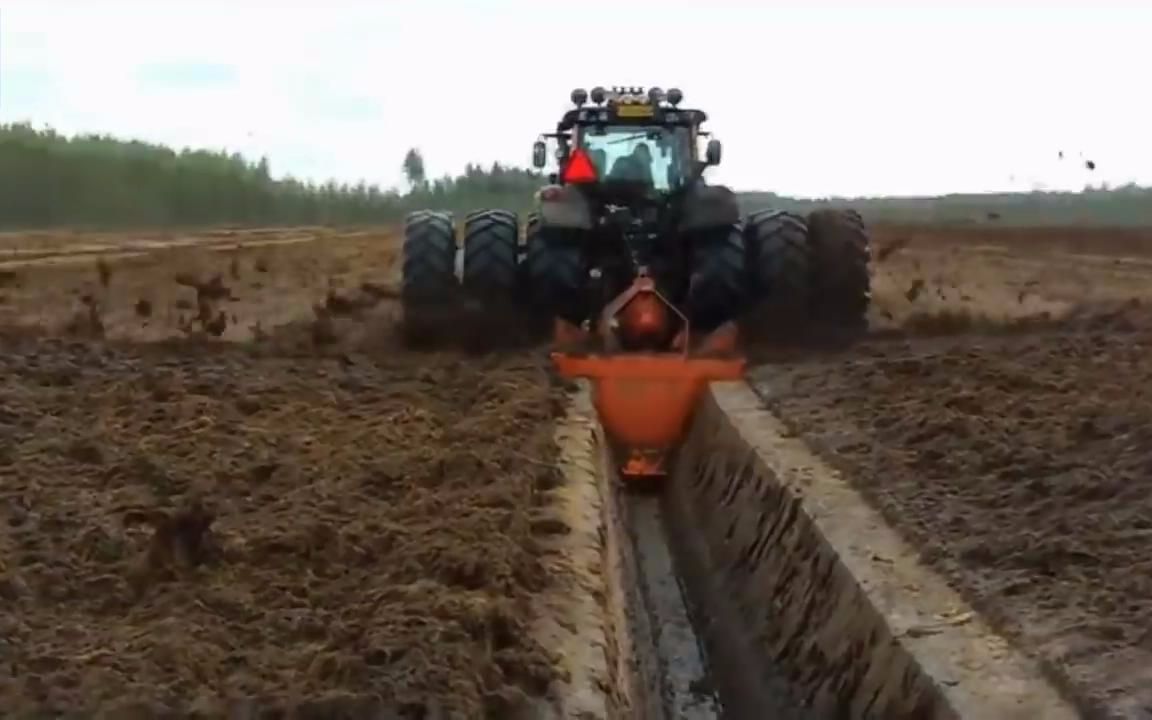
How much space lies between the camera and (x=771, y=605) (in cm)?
737

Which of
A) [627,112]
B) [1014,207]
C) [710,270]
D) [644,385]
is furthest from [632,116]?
[1014,207]

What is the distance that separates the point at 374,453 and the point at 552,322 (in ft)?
18.1

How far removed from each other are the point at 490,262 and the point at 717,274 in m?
1.82

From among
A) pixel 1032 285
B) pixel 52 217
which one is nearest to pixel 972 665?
pixel 1032 285

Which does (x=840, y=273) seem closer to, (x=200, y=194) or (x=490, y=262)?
(x=490, y=262)

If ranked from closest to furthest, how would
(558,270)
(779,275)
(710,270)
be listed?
(558,270) → (710,270) → (779,275)

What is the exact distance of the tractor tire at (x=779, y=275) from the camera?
42.8 feet

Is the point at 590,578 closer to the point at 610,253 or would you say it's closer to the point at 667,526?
the point at 667,526

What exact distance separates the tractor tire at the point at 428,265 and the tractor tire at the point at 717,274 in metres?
2.02

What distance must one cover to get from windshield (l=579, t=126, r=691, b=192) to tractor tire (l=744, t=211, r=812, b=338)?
0.96 metres

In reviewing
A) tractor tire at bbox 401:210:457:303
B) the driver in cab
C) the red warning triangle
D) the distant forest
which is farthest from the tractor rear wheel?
the distant forest

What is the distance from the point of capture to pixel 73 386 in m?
9.45

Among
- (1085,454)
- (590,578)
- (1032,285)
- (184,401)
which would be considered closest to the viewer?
(590,578)

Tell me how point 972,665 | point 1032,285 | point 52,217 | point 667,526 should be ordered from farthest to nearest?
1. point 52,217
2. point 1032,285
3. point 667,526
4. point 972,665
